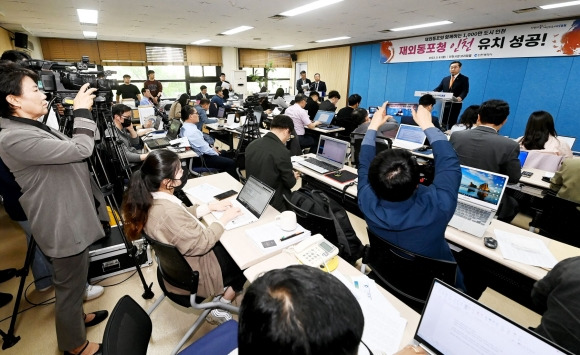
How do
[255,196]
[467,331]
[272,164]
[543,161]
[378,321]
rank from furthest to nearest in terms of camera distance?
[543,161], [272,164], [255,196], [378,321], [467,331]

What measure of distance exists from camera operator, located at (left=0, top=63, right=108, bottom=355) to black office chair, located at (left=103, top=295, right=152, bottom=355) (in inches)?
33.4

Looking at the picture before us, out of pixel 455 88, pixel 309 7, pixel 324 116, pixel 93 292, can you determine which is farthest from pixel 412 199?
pixel 455 88

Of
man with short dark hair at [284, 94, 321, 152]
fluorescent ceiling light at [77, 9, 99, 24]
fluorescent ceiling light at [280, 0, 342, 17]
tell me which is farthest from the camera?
man with short dark hair at [284, 94, 321, 152]

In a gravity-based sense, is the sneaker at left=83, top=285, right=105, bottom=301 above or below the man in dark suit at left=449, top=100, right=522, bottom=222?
below

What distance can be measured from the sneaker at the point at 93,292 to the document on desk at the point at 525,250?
2.99 metres

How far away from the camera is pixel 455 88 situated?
5902mm

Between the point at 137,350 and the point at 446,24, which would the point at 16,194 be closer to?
the point at 137,350

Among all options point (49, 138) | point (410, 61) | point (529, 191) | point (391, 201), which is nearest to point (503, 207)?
point (529, 191)

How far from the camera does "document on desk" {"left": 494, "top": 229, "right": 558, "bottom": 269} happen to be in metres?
1.57

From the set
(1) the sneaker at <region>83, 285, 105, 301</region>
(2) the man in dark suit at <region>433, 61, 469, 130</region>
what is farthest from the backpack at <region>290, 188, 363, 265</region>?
(2) the man in dark suit at <region>433, 61, 469, 130</region>

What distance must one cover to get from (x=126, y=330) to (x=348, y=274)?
1.01 m

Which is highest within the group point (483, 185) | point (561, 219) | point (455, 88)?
point (455, 88)

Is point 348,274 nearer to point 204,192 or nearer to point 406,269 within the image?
point 406,269

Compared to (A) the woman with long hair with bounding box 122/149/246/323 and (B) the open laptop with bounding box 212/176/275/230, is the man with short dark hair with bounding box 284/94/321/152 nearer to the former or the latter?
(B) the open laptop with bounding box 212/176/275/230
